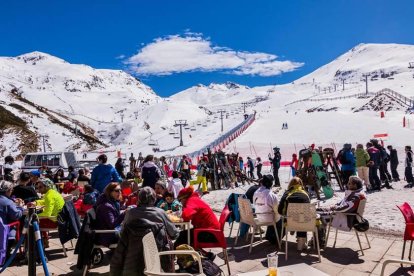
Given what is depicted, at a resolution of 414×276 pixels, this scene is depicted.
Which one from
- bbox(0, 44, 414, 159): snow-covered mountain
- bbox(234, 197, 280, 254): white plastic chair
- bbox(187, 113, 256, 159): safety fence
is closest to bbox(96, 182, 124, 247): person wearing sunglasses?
bbox(234, 197, 280, 254): white plastic chair

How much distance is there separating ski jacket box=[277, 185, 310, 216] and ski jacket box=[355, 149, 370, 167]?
736 cm

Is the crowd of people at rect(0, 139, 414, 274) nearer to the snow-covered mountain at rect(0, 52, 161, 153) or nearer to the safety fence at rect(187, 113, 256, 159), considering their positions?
the safety fence at rect(187, 113, 256, 159)

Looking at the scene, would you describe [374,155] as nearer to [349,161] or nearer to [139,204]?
[349,161]

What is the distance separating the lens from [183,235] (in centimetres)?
554

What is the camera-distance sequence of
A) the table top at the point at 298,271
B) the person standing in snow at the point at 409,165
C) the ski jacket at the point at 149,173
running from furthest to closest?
the person standing in snow at the point at 409,165, the ski jacket at the point at 149,173, the table top at the point at 298,271

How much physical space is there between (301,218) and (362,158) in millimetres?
7921

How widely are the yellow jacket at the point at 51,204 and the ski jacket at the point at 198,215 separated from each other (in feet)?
8.41

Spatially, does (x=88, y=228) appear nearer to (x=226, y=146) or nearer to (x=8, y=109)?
(x=226, y=146)

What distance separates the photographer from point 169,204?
7164mm

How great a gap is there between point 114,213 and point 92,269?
3.81ft

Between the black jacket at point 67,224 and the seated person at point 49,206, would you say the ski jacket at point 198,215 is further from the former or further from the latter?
the seated person at point 49,206

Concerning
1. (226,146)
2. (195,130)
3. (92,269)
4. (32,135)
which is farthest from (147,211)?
(32,135)

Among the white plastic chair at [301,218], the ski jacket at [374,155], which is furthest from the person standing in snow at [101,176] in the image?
the ski jacket at [374,155]

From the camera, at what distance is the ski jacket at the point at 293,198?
6.29m
